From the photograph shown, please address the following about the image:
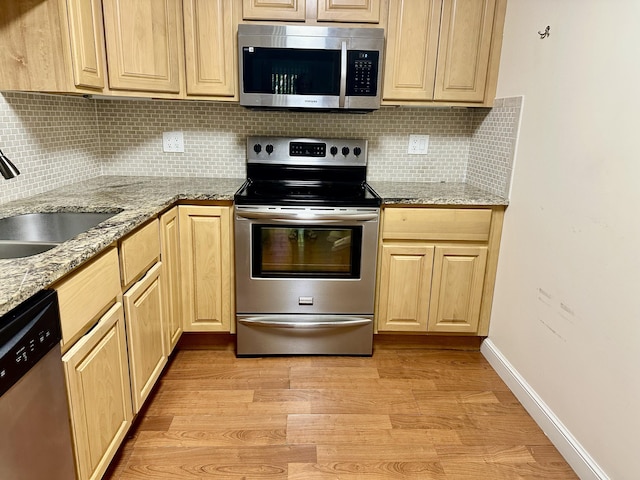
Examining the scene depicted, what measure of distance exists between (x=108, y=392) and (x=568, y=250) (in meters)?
1.77

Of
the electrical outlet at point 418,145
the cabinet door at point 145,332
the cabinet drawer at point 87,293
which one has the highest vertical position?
the electrical outlet at point 418,145

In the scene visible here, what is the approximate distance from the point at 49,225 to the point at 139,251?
387mm

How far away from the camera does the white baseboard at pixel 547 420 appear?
158cm

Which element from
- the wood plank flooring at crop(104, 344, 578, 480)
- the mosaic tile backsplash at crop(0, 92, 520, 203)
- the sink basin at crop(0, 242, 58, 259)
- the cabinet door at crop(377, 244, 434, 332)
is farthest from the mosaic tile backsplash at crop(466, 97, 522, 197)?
the sink basin at crop(0, 242, 58, 259)

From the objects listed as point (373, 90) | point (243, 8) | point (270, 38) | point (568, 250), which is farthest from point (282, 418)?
point (243, 8)

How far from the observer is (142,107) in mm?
2578

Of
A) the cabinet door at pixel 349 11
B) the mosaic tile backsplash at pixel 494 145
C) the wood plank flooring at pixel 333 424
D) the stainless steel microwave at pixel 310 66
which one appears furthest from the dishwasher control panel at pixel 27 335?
the mosaic tile backsplash at pixel 494 145

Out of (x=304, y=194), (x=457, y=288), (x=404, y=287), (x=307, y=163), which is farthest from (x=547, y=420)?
(x=307, y=163)

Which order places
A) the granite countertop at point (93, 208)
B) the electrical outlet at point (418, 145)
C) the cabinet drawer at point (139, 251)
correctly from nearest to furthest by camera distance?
the granite countertop at point (93, 208) → the cabinet drawer at point (139, 251) → the electrical outlet at point (418, 145)

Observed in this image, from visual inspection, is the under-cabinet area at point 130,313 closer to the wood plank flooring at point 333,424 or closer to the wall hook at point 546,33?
the wood plank flooring at point 333,424

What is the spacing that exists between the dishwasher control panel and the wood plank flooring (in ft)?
2.68

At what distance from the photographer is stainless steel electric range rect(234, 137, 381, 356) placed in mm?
2170

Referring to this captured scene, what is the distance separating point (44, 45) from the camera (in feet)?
5.39

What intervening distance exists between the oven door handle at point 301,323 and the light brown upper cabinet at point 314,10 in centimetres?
157
